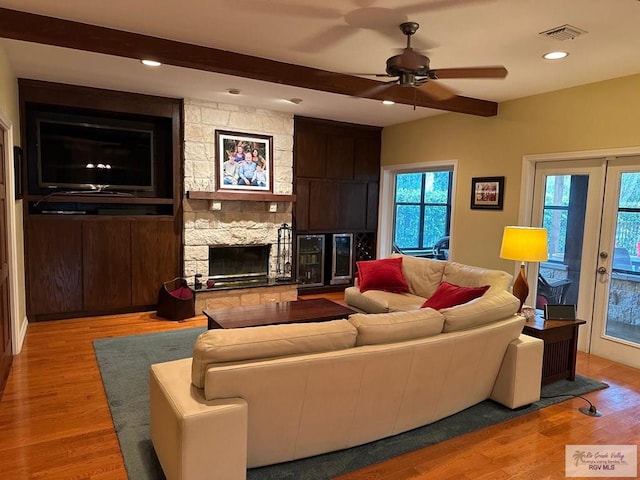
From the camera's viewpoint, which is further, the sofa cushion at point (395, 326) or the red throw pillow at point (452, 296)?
the red throw pillow at point (452, 296)

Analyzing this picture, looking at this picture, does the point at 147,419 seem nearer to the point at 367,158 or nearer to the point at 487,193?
the point at 487,193

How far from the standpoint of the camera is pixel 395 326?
244 centimetres

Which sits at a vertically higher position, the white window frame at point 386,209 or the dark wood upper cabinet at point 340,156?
the dark wood upper cabinet at point 340,156

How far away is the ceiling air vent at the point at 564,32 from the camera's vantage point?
9.53 feet

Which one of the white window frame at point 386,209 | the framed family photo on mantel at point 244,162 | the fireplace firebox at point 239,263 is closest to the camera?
the framed family photo on mantel at point 244,162

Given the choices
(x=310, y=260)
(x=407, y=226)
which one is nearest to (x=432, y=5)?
(x=310, y=260)

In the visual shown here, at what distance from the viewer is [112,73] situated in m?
4.29

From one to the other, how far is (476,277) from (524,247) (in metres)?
0.64

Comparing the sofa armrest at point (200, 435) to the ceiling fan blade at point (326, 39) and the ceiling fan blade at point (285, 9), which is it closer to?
the ceiling fan blade at point (285, 9)

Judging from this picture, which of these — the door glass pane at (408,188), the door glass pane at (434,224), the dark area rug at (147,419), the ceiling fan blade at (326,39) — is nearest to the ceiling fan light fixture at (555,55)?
the ceiling fan blade at (326,39)

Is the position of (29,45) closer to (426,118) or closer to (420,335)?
(420,335)

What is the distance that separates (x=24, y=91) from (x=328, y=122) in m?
3.76

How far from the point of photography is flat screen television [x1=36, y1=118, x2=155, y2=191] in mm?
4879

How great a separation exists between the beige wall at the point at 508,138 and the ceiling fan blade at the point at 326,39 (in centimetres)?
263
